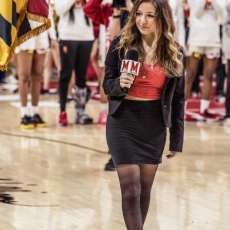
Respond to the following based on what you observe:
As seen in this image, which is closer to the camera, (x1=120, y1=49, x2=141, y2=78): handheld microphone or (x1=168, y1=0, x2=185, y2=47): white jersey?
(x1=120, y1=49, x2=141, y2=78): handheld microphone

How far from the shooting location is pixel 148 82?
4625mm

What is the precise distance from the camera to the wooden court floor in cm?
587

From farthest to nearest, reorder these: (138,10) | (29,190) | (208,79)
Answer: (208,79) → (29,190) → (138,10)

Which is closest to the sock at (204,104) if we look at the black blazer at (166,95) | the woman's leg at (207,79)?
the woman's leg at (207,79)

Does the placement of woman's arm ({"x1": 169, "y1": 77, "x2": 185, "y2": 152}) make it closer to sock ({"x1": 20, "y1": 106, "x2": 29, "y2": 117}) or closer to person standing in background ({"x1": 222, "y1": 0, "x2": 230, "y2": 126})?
sock ({"x1": 20, "y1": 106, "x2": 29, "y2": 117})

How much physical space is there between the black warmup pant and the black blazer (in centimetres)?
565

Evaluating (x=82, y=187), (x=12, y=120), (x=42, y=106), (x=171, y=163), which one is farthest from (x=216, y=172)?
(x=42, y=106)

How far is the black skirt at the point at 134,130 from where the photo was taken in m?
4.61

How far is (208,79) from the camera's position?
36.4ft

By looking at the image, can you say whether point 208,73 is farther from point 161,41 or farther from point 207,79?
point 161,41

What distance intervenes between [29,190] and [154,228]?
1482 millimetres

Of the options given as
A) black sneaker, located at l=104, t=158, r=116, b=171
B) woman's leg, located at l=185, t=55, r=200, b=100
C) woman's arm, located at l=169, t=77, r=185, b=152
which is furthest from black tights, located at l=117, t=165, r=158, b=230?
woman's leg, located at l=185, t=55, r=200, b=100

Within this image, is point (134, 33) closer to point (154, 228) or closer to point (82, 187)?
point (154, 228)

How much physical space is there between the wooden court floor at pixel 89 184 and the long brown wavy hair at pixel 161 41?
1455mm
